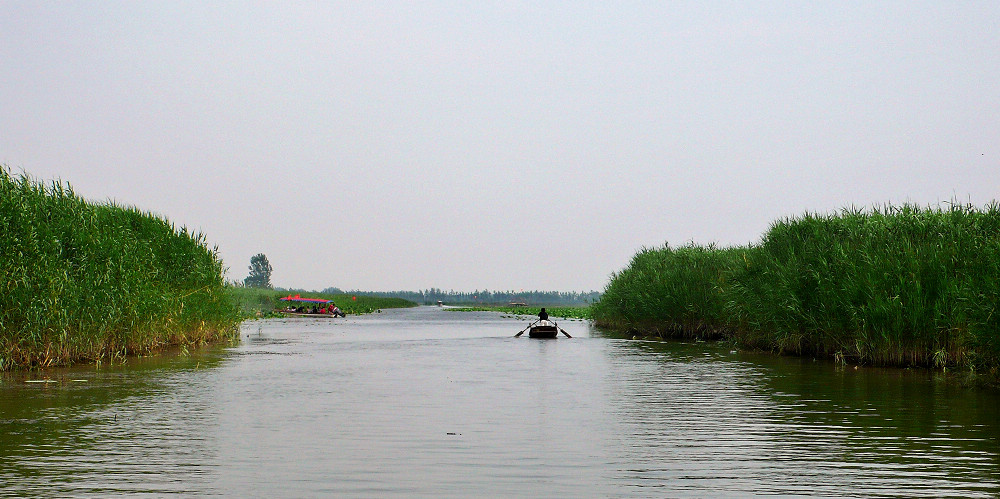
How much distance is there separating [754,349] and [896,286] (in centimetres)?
990

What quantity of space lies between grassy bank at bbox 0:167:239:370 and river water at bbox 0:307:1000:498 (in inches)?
37.2

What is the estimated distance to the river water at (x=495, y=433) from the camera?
30.8 feet

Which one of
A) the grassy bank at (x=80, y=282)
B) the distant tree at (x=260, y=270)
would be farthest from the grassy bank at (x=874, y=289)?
the distant tree at (x=260, y=270)

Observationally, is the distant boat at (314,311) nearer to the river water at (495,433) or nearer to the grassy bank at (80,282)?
the grassy bank at (80,282)

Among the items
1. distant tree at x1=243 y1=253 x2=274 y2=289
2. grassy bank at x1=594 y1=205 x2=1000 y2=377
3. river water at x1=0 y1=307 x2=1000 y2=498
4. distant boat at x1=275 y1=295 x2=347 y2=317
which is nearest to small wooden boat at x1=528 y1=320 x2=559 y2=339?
grassy bank at x1=594 y1=205 x2=1000 y2=377

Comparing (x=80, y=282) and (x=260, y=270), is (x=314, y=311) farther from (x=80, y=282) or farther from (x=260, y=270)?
(x=260, y=270)

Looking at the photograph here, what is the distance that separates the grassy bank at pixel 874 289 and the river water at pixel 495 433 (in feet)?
3.25

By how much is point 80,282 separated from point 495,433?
14.4 metres

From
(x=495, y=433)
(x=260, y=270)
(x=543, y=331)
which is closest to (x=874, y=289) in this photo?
(x=495, y=433)

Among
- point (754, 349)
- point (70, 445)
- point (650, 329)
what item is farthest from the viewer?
point (650, 329)

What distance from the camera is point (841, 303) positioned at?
23.6 metres

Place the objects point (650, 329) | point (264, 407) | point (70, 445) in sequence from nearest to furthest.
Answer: point (70, 445) < point (264, 407) < point (650, 329)

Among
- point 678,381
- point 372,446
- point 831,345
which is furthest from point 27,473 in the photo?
point 831,345

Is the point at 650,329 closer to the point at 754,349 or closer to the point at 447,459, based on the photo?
the point at 754,349
